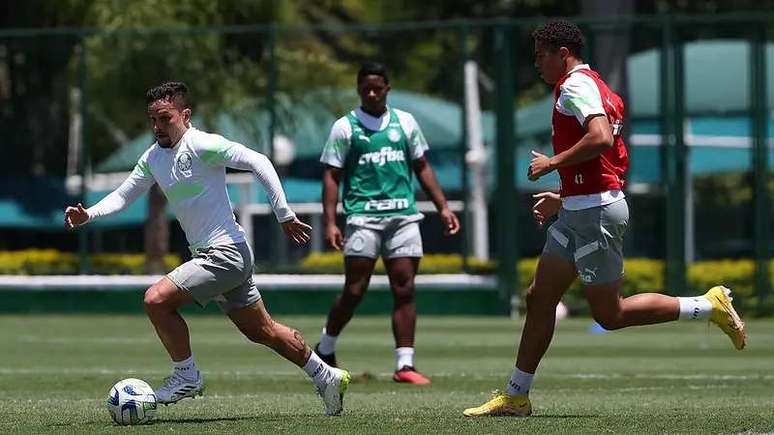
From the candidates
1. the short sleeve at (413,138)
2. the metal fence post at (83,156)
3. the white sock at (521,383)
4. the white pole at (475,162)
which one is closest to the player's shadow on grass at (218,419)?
the white sock at (521,383)

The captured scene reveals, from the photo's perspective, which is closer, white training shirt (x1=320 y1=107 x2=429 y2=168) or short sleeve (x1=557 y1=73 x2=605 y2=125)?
short sleeve (x1=557 y1=73 x2=605 y2=125)

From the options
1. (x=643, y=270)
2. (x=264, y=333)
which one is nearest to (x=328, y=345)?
(x=264, y=333)

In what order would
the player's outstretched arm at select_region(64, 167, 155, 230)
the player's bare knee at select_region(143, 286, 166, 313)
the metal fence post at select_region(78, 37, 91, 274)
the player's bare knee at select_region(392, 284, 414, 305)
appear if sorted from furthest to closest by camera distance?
the metal fence post at select_region(78, 37, 91, 274) < the player's bare knee at select_region(392, 284, 414, 305) < the player's outstretched arm at select_region(64, 167, 155, 230) < the player's bare knee at select_region(143, 286, 166, 313)

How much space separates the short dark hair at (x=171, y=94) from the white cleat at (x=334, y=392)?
1684 millimetres

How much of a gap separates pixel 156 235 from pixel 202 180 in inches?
560

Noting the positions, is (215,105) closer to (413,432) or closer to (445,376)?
(445,376)

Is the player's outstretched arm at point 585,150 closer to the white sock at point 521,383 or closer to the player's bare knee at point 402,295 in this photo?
the white sock at point 521,383

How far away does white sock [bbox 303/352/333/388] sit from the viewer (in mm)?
10031

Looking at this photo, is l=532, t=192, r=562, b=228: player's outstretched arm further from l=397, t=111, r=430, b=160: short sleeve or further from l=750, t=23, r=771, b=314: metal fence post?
l=750, t=23, r=771, b=314: metal fence post

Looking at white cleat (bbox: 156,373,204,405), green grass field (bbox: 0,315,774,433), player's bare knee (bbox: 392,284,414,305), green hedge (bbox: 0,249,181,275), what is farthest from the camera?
green hedge (bbox: 0,249,181,275)

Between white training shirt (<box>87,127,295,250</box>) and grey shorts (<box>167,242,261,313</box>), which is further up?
white training shirt (<box>87,127,295,250</box>)

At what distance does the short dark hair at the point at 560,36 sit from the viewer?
972 cm

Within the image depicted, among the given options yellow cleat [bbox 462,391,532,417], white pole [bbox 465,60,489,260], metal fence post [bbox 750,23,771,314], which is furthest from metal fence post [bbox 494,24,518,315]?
yellow cleat [bbox 462,391,532,417]

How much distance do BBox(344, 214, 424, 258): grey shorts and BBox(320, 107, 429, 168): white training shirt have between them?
0.47 meters
